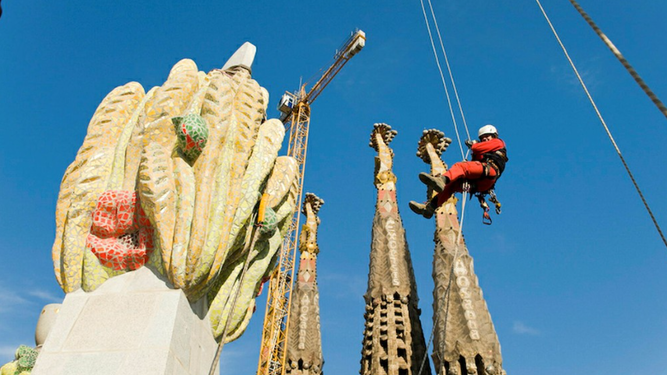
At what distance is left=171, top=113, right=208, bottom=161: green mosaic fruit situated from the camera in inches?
190

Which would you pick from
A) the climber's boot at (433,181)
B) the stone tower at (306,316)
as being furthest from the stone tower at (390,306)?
the climber's boot at (433,181)

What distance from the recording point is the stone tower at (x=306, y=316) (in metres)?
20.5

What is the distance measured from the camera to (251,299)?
5711mm

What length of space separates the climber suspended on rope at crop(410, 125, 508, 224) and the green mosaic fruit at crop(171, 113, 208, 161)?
2600 millimetres

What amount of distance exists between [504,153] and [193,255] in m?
4.24

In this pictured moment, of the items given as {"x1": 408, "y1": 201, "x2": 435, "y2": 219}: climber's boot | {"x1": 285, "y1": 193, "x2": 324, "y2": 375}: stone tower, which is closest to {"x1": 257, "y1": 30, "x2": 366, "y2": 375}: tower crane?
{"x1": 285, "y1": 193, "x2": 324, "y2": 375}: stone tower

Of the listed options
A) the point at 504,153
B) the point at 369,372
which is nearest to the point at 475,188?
the point at 504,153

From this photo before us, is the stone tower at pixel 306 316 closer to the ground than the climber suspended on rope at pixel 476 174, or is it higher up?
higher up

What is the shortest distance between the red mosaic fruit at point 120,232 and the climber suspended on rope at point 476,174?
3.15 metres

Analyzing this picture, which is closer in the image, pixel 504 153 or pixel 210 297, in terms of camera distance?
pixel 210 297

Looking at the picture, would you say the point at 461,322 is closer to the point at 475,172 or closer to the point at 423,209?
the point at 423,209

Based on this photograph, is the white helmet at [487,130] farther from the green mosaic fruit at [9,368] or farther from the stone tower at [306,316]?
the stone tower at [306,316]

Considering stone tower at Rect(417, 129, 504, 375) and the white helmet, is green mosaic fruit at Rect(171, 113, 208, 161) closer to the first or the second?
the white helmet

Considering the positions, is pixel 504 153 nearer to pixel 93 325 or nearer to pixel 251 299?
pixel 251 299
